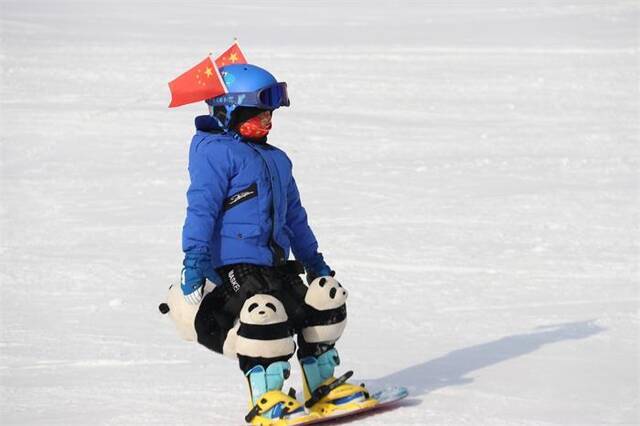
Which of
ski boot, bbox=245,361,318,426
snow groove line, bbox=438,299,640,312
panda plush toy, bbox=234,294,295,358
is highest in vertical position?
panda plush toy, bbox=234,294,295,358

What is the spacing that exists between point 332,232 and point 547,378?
4132mm

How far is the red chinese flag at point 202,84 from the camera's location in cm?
525

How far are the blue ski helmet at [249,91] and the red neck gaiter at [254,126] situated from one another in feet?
0.14

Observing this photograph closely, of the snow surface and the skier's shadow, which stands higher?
the snow surface

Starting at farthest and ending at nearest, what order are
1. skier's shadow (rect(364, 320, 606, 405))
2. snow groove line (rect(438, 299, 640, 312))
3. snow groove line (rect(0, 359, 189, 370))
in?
snow groove line (rect(438, 299, 640, 312))
snow groove line (rect(0, 359, 189, 370))
skier's shadow (rect(364, 320, 606, 405))

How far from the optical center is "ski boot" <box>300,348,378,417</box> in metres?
5.20

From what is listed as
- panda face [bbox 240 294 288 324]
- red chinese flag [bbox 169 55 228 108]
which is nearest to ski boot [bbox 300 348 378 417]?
panda face [bbox 240 294 288 324]

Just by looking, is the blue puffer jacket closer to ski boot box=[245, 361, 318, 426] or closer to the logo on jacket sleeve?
the logo on jacket sleeve

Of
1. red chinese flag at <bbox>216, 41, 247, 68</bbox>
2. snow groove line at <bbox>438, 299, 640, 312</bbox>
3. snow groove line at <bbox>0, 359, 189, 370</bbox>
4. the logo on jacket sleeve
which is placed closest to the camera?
the logo on jacket sleeve

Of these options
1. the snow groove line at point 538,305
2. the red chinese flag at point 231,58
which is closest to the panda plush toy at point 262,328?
the red chinese flag at point 231,58

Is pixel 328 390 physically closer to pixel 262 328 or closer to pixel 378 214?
pixel 262 328

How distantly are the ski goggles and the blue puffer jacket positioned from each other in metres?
0.13

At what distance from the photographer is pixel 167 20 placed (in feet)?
79.5

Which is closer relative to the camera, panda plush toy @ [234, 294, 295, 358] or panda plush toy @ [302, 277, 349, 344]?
panda plush toy @ [234, 294, 295, 358]
